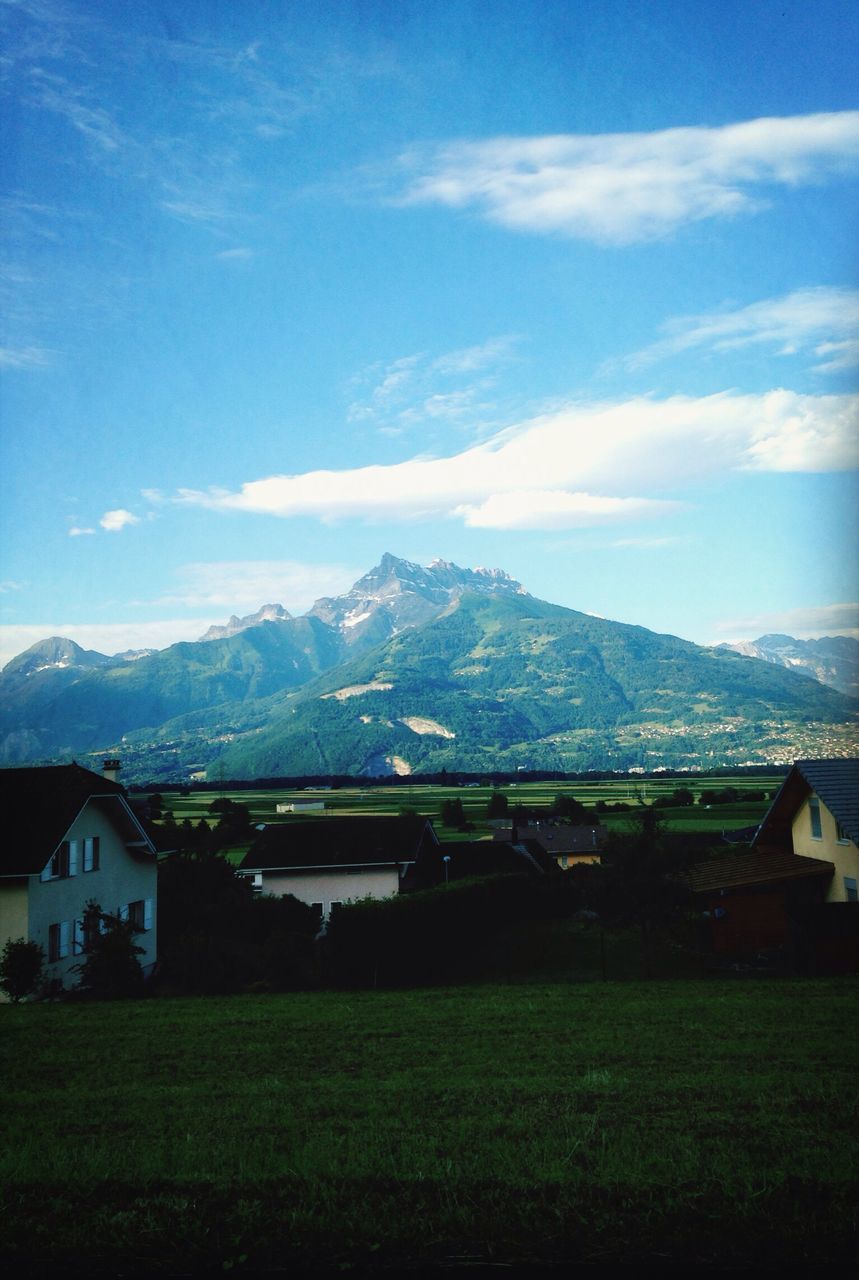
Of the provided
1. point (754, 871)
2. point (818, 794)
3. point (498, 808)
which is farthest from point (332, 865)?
point (498, 808)

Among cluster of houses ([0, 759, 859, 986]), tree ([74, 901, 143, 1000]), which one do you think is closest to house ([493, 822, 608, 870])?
cluster of houses ([0, 759, 859, 986])

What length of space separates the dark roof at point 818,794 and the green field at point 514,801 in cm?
3672

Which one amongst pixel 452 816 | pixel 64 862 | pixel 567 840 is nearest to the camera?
pixel 64 862

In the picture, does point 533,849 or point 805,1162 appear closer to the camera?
point 805,1162

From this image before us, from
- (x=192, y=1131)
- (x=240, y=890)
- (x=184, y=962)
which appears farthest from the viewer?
(x=240, y=890)

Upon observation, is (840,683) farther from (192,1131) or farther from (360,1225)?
(192,1131)

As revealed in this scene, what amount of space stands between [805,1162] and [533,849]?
65430 millimetres

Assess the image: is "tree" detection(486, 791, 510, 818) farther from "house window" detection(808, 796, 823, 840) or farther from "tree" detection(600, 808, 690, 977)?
"tree" detection(600, 808, 690, 977)

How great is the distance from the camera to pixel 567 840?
8462cm

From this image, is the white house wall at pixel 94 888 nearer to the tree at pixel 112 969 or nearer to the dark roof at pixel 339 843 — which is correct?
the tree at pixel 112 969

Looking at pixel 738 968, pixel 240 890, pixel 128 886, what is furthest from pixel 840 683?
pixel 240 890

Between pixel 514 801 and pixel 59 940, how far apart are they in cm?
10945

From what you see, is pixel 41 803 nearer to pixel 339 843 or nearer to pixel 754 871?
pixel 754 871

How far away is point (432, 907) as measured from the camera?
95.8 feet
